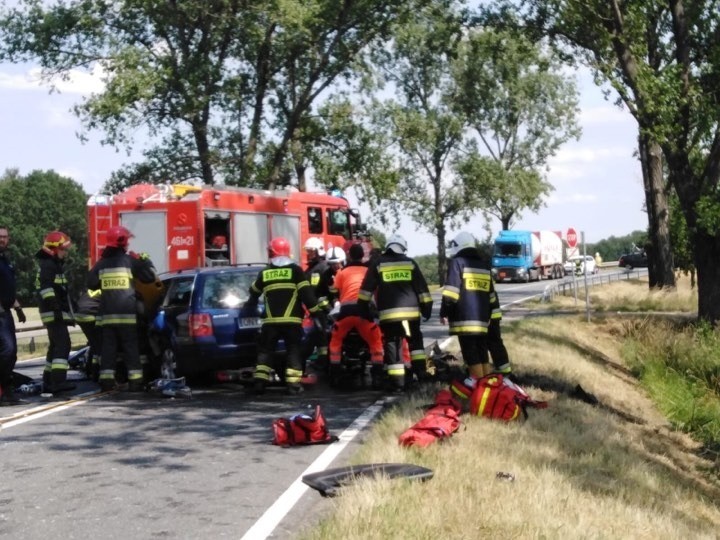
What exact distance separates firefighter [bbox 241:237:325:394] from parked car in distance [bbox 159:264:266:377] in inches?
23.7

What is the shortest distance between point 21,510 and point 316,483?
1.84 m

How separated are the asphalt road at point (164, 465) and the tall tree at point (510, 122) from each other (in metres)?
45.0

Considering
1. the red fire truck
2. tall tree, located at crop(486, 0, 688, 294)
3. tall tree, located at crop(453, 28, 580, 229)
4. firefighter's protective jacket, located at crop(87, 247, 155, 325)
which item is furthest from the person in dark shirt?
tall tree, located at crop(453, 28, 580, 229)

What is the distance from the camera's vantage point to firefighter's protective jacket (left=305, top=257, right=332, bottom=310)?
13359 mm

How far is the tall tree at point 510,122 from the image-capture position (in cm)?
5925

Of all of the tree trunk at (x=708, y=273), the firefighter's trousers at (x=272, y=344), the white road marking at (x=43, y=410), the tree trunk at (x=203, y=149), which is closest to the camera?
the white road marking at (x=43, y=410)

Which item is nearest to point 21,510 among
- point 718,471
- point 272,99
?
point 718,471

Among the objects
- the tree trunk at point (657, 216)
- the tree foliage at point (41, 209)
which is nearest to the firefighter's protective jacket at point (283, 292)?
the tree trunk at point (657, 216)

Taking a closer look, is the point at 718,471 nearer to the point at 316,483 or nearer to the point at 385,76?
the point at 316,483

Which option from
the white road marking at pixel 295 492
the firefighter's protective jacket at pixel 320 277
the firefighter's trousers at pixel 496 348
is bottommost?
the white road marking at pixel 295 492

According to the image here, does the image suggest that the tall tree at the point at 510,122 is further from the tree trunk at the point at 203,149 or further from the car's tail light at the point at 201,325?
the car's tail light at the point at 201,325

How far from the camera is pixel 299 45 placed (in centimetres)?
3008

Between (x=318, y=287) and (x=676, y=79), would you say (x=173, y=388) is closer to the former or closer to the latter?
(x=318, y=287)

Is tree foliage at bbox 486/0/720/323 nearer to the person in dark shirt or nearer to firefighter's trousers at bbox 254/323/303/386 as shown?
firefighter's trousers at bbox 254/323/303/386
